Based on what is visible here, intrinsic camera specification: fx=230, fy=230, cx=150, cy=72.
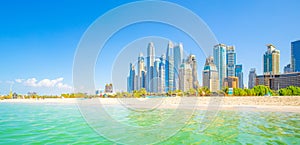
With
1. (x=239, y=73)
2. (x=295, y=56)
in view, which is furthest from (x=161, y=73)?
(x=295, y=56)

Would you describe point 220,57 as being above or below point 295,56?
below

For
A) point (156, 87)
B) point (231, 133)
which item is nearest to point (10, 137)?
point (156, 87)

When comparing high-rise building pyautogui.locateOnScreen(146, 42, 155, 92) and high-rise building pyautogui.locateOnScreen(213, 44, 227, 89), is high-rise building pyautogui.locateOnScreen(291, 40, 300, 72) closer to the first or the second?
high-rise building pyautogui.locateOnScreen(213, 44, 227, 89)

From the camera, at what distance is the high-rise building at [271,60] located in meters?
116

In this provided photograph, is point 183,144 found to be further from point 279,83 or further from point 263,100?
point 279,83

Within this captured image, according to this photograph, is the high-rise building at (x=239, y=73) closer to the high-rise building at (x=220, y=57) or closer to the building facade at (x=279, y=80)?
the building facade at (x=279, y=80)

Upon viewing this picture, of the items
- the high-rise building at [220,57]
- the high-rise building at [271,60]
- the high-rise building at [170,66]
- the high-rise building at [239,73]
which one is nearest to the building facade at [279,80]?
the high-rise building at [271,60]

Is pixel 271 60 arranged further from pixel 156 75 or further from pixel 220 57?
pixel 156 75

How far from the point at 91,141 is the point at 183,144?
10.2 ft

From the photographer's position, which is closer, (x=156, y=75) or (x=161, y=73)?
(x=161, y=73)

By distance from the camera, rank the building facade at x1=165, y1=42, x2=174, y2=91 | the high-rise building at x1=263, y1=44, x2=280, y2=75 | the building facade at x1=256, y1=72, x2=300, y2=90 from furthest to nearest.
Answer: the high-rise building at x1=263, y1=44, x2=280, y2=75, the building facade at x1=256, y1=72, x2=300, y2=90, the building facade at x1=165, y1=42, x2=174, y2=91

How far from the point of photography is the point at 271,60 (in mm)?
116938

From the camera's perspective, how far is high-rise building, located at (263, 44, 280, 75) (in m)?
116

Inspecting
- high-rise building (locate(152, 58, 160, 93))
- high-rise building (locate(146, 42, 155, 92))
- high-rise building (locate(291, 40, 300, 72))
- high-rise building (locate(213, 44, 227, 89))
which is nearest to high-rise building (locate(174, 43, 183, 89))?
high-rise building (locate(152, 58, 160, 93))
